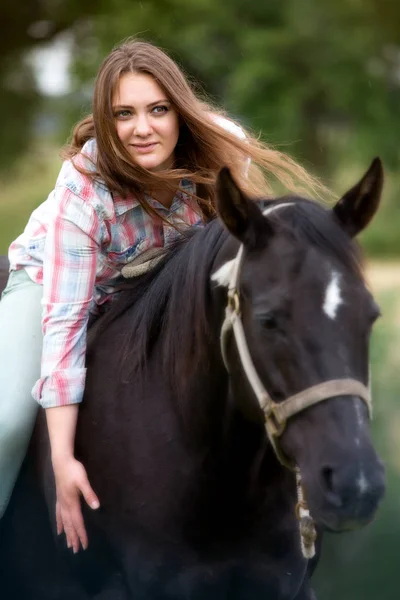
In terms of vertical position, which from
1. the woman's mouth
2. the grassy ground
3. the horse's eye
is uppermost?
the woman's mouth

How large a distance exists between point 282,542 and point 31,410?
0.78 m

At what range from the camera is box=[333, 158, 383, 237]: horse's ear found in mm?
2189

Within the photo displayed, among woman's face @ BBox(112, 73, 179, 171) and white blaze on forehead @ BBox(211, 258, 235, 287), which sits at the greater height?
woman's face @ BBox(112, 73, 179, 171)

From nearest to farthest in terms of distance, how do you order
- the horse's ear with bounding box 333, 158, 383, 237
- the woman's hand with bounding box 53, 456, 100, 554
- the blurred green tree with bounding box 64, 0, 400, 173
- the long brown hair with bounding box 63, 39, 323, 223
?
the horse's ear with bounding box 333, 158, 383, 237 → the woman's hand with bounding box 53, 456, 100, 554 → the long brown hair with bounding box 63, 39, 323, 223 → the blurred green tree with bounding box 64, 0, 400, 173

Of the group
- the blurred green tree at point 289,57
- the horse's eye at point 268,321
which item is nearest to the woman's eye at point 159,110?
the horse's eye at point 268,321

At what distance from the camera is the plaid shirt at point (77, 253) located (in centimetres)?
256

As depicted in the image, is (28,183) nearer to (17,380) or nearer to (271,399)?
(17,380)

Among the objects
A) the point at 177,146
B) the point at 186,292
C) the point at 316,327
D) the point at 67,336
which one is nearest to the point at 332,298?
the point at 316,327

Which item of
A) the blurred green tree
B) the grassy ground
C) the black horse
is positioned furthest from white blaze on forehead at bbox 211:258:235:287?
the grassy ground

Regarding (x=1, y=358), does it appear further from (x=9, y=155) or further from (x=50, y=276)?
(x=9, y=155)

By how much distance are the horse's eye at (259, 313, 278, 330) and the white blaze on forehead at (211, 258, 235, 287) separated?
22 centimetres

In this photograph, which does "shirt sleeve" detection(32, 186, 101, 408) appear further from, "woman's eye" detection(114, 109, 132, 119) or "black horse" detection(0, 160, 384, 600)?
"woman's eye" detection(114, 109, 132, 119)

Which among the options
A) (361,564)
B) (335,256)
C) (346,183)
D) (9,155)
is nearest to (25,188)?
(9,155)

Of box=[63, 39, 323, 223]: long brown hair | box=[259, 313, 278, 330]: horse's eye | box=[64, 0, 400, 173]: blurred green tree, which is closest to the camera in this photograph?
box=[259, 313, 278, 330]: horse's eye
